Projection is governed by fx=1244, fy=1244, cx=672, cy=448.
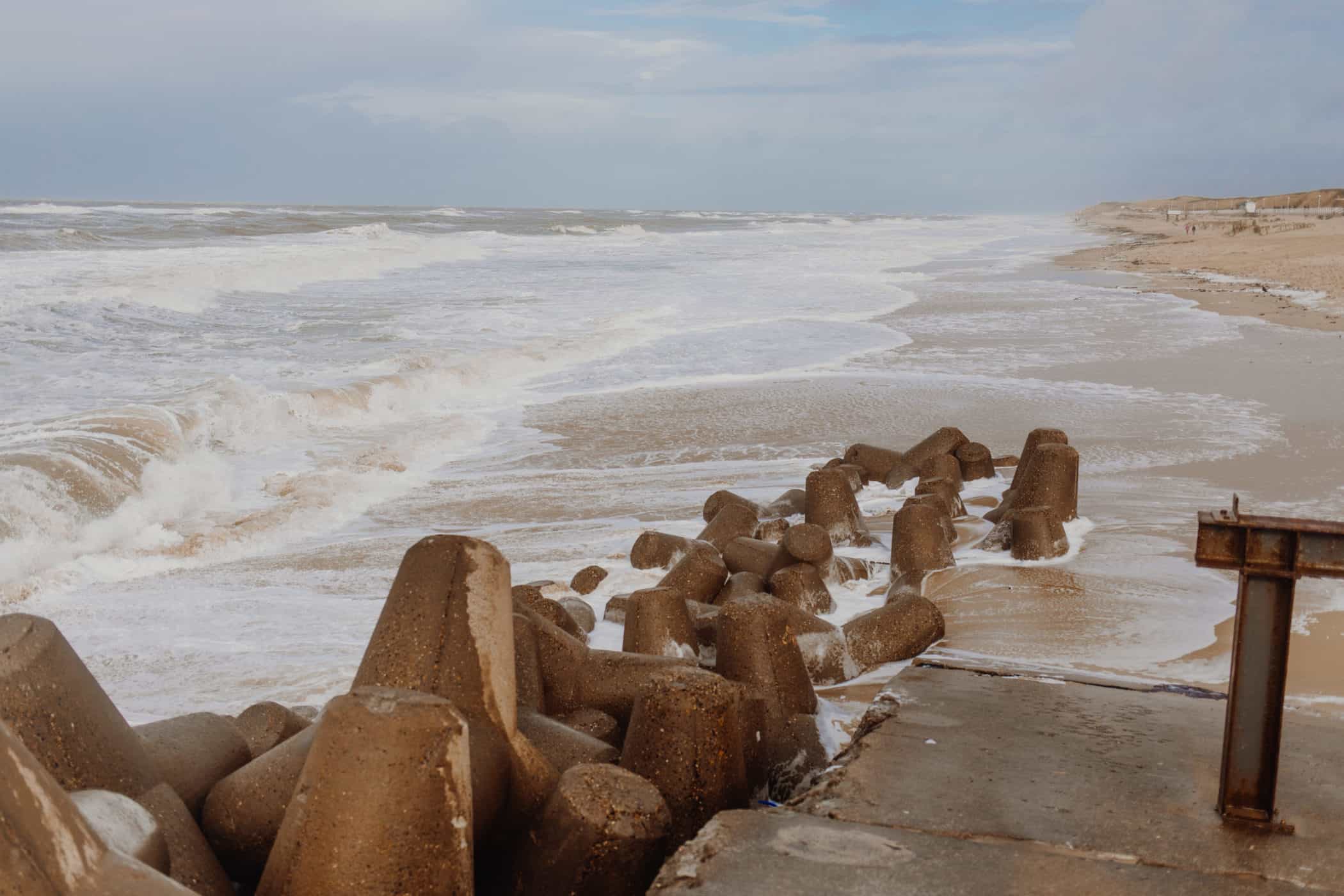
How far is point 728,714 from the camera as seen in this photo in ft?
11.7

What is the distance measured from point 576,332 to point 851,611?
1212 cm

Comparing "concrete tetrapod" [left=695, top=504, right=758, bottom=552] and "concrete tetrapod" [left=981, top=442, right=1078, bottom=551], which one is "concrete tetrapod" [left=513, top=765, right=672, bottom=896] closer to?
"concrete tetrapod" [left=695, top=504, right=758, bottom=552]

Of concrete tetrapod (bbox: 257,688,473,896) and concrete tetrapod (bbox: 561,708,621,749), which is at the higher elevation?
concrete tetrapod (bbox: 257,688,473,896)

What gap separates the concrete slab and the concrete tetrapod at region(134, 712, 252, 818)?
1.40 m

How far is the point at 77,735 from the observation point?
121 inches

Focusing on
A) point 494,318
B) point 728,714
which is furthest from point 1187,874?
point 494,318

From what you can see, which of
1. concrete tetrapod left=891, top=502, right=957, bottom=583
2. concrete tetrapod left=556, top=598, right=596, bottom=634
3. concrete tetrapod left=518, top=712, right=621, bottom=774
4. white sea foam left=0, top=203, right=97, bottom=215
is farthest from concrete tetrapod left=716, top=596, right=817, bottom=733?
white sea foam left=0, top=203, right=97, bottom=215

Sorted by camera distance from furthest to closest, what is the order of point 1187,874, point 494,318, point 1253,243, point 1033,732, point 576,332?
point 1253,243 < point 494,318 < point 576,332 < point 1033,732 < point 1187,874

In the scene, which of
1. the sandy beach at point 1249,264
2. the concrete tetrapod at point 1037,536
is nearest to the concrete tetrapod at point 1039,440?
the concrete tetrapod at point 1037,536

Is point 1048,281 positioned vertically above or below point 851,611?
above

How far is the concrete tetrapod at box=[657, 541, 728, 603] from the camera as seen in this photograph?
599 centimetres

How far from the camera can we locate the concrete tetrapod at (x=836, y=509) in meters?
7.15

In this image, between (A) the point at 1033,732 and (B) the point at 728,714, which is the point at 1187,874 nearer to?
(A) the point at 1033,732

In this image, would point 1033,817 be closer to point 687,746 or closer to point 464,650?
point 687,746
